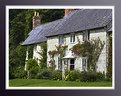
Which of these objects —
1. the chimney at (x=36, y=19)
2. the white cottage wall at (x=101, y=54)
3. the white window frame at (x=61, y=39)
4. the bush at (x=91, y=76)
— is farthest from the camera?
the white window frame at (x=61, y=39)

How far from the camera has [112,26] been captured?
15.4m

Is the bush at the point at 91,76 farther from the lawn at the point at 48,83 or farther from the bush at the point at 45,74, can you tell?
the bush at the point at 45,74

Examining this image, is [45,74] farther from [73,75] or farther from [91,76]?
[91,76]

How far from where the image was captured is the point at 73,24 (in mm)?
16734

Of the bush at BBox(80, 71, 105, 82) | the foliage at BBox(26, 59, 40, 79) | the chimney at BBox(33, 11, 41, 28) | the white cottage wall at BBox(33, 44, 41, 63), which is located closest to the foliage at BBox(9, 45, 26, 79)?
the foliage at BBox(26, 59, 40, 79)

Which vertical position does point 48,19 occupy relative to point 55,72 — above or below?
above

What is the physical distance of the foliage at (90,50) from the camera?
16.0m

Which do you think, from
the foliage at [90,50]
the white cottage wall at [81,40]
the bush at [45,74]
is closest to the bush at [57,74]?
the bush at [45,74]

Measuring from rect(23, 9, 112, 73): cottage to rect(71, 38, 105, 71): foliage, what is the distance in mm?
118

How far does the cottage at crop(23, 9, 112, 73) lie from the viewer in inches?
629

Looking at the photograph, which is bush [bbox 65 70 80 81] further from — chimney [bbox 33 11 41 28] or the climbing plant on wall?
chimney [bbox 33 11 41 28]
